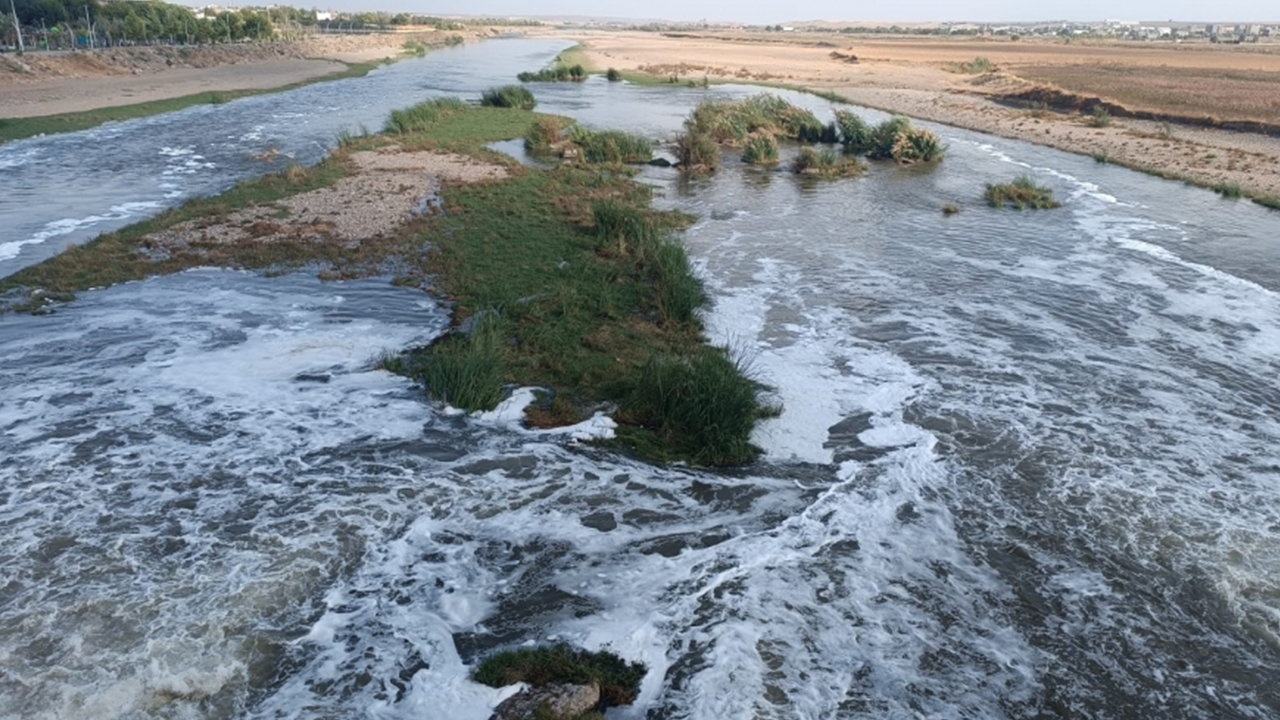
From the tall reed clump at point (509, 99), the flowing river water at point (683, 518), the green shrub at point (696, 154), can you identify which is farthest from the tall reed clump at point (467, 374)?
the tall reed clump at point (509, 99)

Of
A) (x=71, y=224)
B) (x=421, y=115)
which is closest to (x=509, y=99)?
(x=421, y=115)

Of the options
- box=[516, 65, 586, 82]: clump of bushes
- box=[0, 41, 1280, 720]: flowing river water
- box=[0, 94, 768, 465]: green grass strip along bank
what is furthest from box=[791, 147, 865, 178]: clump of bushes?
box=[516, 65, 586, 82]: clump of bushes

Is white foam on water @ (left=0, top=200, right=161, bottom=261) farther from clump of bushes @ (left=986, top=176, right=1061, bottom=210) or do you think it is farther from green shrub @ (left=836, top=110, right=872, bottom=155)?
green shrub @ (left=836, top=110, right=872, bottom=155)

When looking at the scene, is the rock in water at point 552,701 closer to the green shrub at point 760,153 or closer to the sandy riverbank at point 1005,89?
the green shrub at point 760,153

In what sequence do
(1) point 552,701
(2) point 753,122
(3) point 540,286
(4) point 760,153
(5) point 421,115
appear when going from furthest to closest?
(2) point 753,122
(5) point 421,115
(4) point 760,153
(3) point 540,286
(1) point 552,701

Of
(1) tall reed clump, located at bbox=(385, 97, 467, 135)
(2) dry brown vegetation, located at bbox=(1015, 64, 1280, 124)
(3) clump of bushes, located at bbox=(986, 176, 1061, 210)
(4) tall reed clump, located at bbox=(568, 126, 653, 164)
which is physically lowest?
(3) clump of bushes, located at bbox=(986, 176, 1061, 210)

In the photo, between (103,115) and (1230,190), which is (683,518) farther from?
(103,115)
